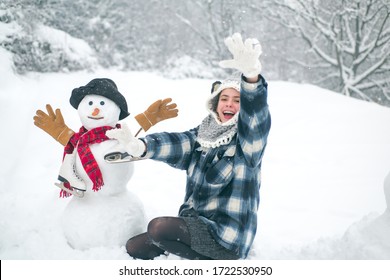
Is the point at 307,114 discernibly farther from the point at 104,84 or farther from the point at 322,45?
the point at 322,45

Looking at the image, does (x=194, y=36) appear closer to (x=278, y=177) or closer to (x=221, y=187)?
(x=278, y=177)

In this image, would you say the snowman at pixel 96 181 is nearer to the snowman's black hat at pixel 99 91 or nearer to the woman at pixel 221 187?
the snowman's black hat at pixel 99 91

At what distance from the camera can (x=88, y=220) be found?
1.97 m

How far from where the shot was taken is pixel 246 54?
1557mm

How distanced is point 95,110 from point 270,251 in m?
1.39

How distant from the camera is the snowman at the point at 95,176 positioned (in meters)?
1.97

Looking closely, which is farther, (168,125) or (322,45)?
(322,45)

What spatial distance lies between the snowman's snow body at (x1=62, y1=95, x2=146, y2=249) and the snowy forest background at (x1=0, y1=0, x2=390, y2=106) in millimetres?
3887

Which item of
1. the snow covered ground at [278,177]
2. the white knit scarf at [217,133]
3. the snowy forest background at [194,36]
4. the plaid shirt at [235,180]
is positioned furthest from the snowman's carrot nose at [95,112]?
the snowy forest background at [194,36]

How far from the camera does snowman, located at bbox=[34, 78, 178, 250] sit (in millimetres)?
1969

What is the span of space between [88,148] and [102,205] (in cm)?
34

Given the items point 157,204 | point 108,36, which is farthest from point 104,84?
point 108,36

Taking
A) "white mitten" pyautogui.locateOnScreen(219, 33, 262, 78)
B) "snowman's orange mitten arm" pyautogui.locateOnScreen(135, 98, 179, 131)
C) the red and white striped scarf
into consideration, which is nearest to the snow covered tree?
"snowman's orange mitten arm" pyautogui.locateOnScreen(135, 98, 179, 131)

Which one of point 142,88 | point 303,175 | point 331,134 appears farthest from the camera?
point 142,88
